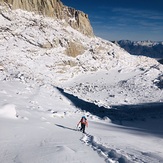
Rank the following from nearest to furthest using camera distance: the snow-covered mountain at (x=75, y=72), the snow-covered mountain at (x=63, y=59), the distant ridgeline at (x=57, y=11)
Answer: the snow-covered mountain at (x=75, y=72) → the snow-covered mountain at (x=63, y=59) → the distant ridgeline at (x=57, y=11)

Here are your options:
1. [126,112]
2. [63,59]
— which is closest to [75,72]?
[63,59]

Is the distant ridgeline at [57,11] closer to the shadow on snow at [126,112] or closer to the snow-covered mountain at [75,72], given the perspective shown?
the snow-covered mountain at [75,72]

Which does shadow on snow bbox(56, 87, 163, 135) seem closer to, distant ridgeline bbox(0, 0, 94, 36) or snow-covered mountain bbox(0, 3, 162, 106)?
snow-covered mountain bbox(0, 3, 162, 106)

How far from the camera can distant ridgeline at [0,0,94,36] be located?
76.1 metres

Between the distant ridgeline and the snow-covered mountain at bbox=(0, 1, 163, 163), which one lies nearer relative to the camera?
the snow-covered mountain at bbox=(0, 1, 163, 163)

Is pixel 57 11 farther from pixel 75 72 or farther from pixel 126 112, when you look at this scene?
pixel 126 112

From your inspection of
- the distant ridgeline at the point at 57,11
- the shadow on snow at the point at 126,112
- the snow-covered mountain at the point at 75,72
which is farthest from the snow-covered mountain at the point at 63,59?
the shadow on snow at the point at 126,112

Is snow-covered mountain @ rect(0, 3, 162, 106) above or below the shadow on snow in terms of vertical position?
above

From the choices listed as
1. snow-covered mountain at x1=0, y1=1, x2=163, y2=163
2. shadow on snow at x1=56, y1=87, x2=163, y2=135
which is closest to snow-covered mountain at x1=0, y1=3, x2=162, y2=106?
snow-covered mountain at x1=0, y1=1, x2=163, y2=163

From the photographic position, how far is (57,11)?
3241 inches

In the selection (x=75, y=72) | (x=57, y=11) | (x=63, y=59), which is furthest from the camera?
(x=57, y=11)

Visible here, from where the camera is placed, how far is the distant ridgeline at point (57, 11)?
76.1 m

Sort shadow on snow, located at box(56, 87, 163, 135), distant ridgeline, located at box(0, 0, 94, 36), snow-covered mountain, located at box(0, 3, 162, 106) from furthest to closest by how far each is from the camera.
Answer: distant ridgeline, located at box(0, 0, 94, 36)
snow-covered mountain, located at box(0, 3, 162, 106)
shadow on snow, located at box(56, 87, 163, 135)

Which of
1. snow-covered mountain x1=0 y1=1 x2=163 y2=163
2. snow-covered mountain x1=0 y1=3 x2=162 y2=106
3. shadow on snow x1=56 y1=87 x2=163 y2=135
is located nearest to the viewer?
shadow on snow x1=56 y1=87 x2=163 y2=135
